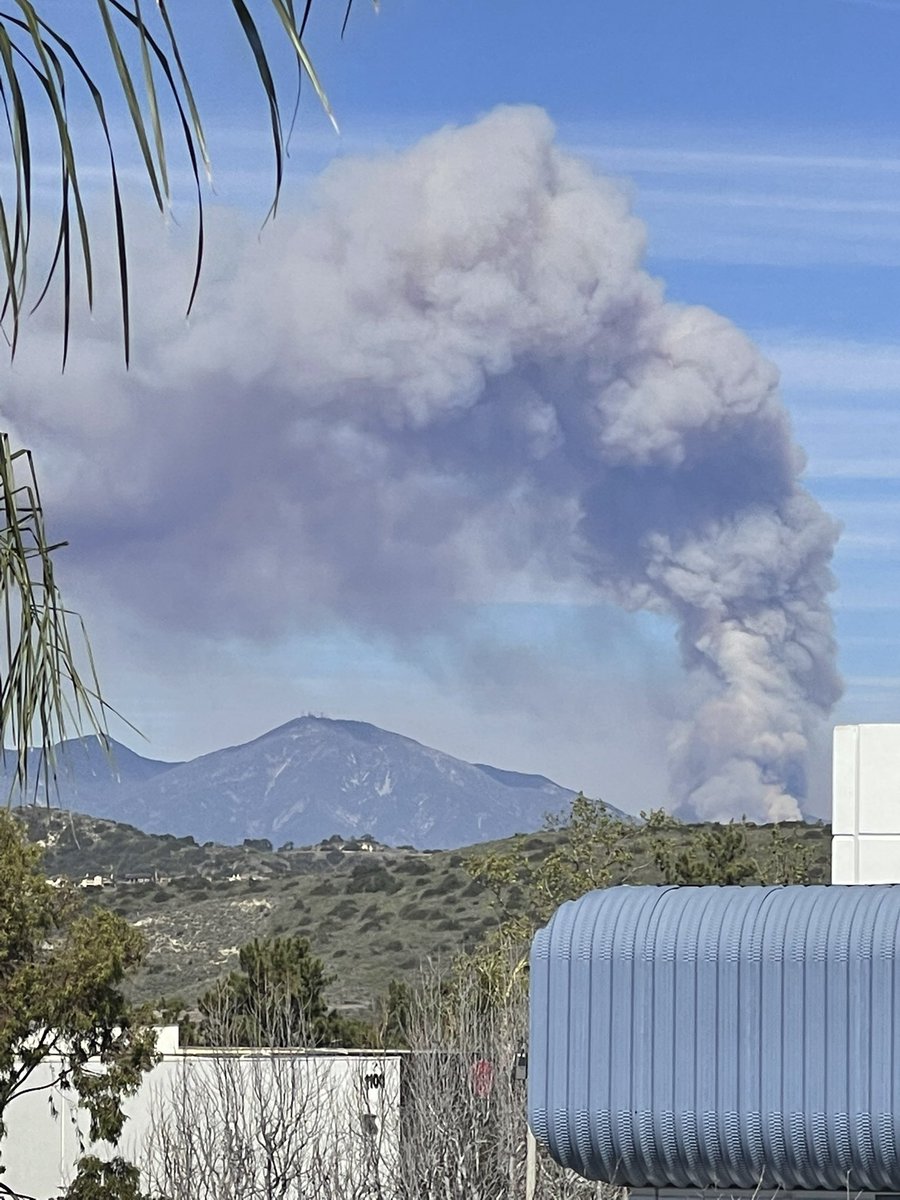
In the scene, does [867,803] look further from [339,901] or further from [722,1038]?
[339,901]

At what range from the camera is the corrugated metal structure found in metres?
21.0

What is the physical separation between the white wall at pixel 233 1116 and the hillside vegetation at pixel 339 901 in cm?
2664

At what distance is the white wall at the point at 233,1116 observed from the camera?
106 ft

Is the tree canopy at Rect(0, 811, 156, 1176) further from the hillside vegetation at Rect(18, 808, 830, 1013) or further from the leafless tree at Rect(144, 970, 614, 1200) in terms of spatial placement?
the hillside vegetation at Rect(18, 808, 830, 1013)

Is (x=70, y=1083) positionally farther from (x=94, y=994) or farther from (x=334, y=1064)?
(x=334, y=1064)

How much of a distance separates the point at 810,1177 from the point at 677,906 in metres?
3.01

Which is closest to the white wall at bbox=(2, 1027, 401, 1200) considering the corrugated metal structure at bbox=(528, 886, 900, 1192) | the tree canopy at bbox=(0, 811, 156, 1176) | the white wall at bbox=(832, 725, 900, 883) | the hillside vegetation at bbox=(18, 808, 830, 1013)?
the tree canopy at bbox=(0, 811, 156, 1176)

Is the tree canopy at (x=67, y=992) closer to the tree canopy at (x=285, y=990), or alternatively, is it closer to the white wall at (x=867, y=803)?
the tree canopy at (x=285, y=990)

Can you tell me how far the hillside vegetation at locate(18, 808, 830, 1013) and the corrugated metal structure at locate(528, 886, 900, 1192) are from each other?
45.1m

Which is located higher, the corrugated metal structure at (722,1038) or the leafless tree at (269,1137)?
the corrugated metal structure at (722,1038)

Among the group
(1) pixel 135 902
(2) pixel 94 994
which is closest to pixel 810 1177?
(2) pixel 94 994

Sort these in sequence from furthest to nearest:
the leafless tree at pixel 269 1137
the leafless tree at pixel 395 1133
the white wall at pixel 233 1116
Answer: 1. the white wall at pixel 233 1116
2. the leafless tree at pixel 395 1133
3. the leafless tree at pixel 269 1137

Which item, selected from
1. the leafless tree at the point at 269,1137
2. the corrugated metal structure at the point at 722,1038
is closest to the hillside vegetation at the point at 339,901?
the leafless tree at the point at 269,1137

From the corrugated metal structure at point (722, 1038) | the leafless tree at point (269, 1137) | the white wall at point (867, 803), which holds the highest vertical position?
the white wall at point (867, 803)
